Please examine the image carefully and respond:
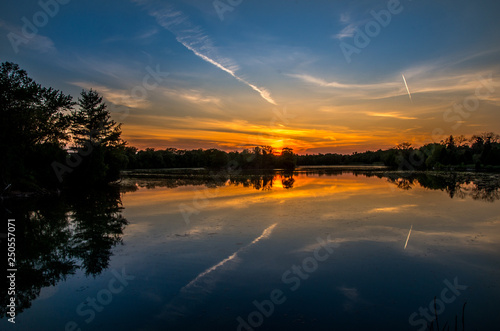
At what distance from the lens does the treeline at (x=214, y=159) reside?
9975 cm

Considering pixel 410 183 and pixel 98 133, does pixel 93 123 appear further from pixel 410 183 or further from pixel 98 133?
pixel 410 183

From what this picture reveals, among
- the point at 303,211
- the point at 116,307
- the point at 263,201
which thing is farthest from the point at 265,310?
the point at 263,201

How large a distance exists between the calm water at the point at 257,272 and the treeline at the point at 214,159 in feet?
278

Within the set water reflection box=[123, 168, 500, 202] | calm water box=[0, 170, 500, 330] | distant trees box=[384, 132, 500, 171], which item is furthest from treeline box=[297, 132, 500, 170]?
calm water box=[0, 170, 500, 330]

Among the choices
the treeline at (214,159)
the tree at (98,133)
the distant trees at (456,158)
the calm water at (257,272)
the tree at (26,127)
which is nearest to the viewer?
the calm water at (257,272)

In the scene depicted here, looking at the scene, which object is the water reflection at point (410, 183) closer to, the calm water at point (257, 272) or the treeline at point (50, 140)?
the treeline at point (50, 140)

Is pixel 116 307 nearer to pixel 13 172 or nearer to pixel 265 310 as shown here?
pixel 265 310

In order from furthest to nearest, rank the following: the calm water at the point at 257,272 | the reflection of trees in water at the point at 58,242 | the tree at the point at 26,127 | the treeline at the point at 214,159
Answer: the treeline at the point at 214,159, the tree at the point at 26,127, the reflection of trees in water at the point at 58,242, the calm water at the point at 257,272

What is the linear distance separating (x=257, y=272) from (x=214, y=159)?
110 meters

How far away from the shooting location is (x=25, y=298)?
6.87m

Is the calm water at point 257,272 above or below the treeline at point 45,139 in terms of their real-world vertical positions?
below

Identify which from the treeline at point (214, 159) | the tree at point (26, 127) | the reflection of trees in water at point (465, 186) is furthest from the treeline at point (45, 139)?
the treeline at point (214, 159)

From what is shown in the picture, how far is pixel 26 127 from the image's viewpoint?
24391 mm

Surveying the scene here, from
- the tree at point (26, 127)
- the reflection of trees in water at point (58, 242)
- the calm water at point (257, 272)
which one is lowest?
the reflection of trees in water at point (58, 242)
